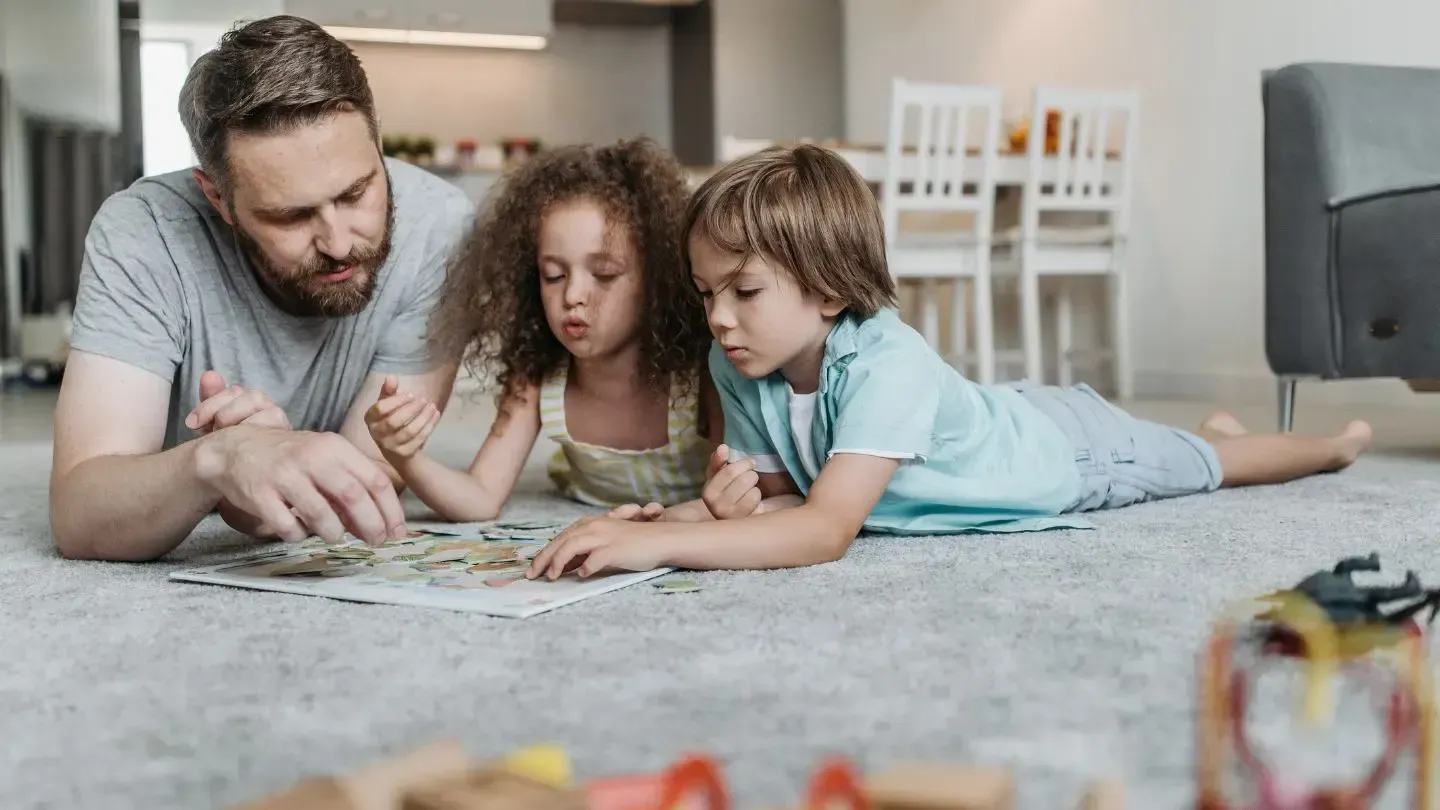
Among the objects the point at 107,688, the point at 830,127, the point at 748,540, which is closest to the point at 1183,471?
the point at 748,540

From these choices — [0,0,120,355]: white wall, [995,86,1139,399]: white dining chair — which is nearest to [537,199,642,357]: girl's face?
[995,86,1139,399]: white dining chair

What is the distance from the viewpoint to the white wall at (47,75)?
18.0 ft

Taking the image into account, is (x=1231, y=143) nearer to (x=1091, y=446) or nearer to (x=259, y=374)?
(x=1091, y=446)

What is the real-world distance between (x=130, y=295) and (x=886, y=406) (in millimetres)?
808

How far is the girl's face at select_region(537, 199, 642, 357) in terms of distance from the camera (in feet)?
4.97

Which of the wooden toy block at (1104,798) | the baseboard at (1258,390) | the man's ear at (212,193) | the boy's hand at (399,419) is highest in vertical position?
the man's ear at (212,193)

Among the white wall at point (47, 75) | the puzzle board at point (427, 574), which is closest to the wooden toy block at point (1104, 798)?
the puzzle board at point (427, 574)

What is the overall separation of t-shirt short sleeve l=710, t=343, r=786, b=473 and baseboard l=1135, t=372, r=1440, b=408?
2.42m

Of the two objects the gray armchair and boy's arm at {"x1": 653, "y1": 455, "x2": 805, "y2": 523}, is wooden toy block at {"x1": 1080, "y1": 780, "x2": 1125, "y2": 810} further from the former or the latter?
the gray armchair

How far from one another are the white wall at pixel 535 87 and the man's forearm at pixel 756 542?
18.2 feet

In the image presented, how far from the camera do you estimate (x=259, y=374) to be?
1.52 metres

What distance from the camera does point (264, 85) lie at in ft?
4.21

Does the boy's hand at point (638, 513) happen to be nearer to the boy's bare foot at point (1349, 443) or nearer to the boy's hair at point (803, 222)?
the boy's hair at point (803, 222)

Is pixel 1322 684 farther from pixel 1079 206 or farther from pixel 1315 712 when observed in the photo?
pixel 1079 206
